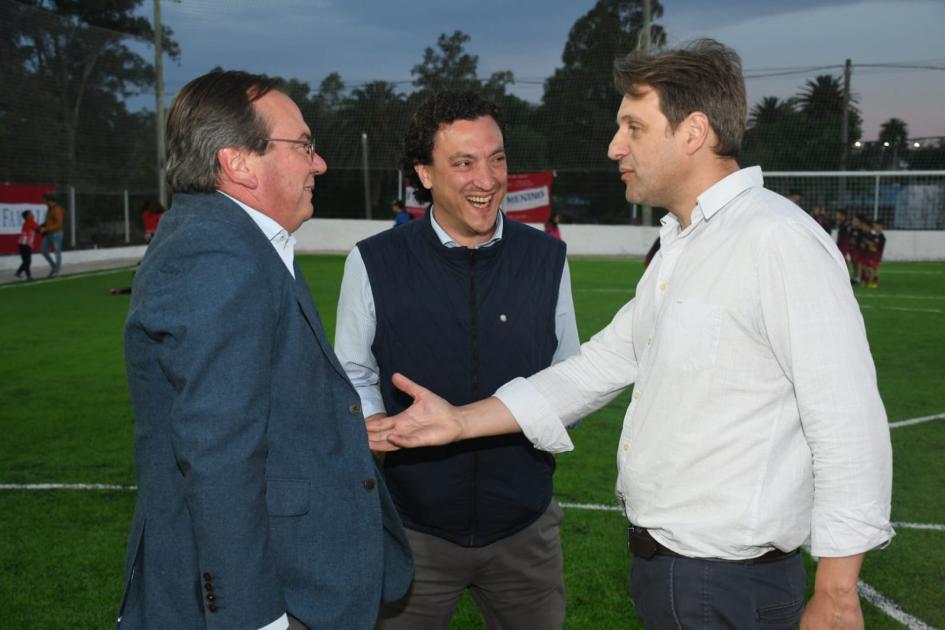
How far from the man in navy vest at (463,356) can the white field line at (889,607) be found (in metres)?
2.07

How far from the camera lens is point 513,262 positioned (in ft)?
11.6

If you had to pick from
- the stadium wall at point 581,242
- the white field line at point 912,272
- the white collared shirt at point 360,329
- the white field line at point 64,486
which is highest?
the white collared shirt at point 360,329

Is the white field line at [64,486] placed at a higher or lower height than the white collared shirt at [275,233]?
lower

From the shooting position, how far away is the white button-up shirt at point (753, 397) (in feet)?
6.93

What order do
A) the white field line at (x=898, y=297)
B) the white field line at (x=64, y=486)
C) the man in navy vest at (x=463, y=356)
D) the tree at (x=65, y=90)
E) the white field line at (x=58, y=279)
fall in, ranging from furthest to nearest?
the tree at (x=65, y=90)
the white field line at (x=58, y=279)
the white field line at (x=898, y=297)
the white field line at (x=64, y=486)
the man in navy vest at (x=463, y=356)

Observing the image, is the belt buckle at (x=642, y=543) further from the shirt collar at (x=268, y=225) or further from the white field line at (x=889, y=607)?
the white field line at (x=889, y=607)

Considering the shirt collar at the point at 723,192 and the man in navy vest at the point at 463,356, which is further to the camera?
the man in navy vest at the point at 463,356

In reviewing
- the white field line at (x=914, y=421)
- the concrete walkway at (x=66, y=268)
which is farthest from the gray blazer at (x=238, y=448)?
the concrete walkway at (x=66, y=268)

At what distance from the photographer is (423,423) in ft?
9.99

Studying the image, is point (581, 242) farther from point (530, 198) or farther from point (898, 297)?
point (898, 297)

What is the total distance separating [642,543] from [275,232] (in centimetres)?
125

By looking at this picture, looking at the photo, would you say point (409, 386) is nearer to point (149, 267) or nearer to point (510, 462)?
point (510, 462)

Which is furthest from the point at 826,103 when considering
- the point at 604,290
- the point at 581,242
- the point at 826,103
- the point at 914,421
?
the point at 914,421

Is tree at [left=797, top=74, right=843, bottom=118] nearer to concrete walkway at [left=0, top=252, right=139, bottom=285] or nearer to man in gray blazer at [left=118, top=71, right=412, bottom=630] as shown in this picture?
concrete walkway at [left=0, top=252, right=139, bottom=285]
